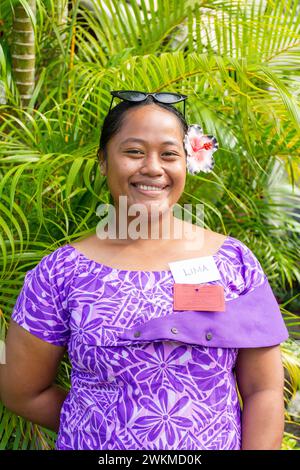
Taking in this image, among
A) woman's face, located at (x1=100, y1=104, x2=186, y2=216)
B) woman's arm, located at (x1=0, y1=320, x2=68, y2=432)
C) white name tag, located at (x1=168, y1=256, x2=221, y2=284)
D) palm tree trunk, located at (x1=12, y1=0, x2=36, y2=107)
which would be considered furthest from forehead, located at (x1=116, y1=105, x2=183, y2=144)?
palm tree trunk, located at (x1=12, y1=0, x2=36, y2=107)

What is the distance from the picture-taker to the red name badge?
188cm

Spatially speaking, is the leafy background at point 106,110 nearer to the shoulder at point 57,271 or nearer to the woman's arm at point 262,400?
the shoulder at point 57,271

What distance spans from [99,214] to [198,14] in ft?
4.10

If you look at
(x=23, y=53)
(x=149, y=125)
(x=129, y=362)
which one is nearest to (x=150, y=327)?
(x=129, y=362)

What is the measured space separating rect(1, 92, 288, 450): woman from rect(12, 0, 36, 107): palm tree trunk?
1.26 metres

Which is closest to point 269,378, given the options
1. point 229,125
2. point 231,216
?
point 229,125

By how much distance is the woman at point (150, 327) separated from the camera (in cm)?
184

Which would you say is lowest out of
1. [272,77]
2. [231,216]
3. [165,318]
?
[231,216]

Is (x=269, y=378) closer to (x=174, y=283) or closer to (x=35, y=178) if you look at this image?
(x=174, y=283)

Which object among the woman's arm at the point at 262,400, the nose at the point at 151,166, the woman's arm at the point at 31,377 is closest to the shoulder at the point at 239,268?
the woman's arm at the point at 262,400

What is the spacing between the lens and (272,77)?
2615 mm

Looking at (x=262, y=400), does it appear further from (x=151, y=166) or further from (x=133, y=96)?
(x=133, y=96)

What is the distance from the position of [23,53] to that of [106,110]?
19.6 inches

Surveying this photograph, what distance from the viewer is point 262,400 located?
1925mm
